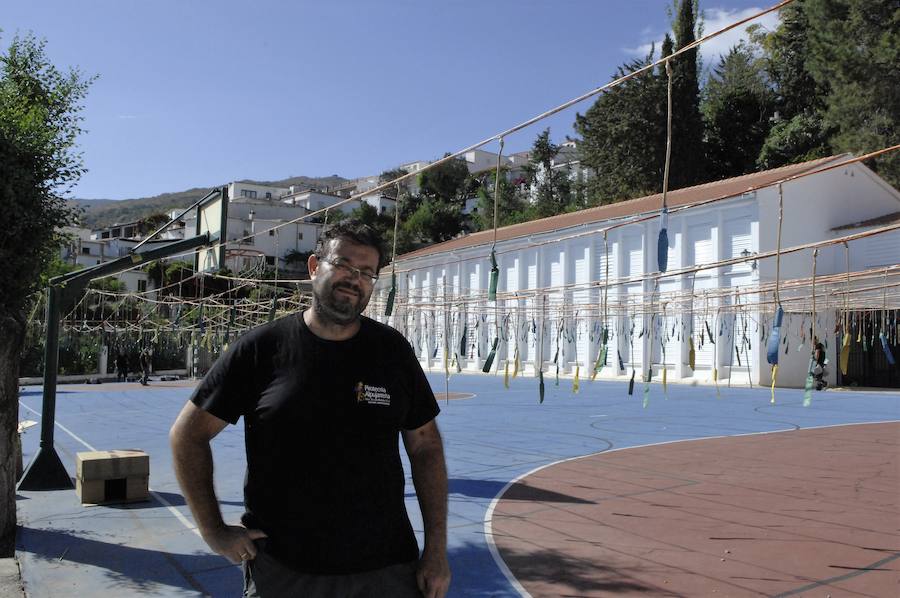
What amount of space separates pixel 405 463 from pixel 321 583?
7.50 metres

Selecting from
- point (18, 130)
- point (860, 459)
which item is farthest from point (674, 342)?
point (18, 130)

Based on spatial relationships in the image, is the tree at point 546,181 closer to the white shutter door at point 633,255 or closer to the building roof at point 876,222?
the white shutter door at point 633,255

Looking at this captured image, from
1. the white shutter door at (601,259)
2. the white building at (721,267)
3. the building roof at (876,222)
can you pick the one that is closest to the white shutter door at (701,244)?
the white building at (721,267)

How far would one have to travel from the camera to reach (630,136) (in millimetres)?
39438

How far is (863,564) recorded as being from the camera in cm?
530

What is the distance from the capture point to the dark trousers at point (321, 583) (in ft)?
7.20

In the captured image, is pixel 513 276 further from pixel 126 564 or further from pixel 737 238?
pixel 126 564

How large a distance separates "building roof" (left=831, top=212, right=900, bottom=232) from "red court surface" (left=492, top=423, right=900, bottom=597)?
1576 cm

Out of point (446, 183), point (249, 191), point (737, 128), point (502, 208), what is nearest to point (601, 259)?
point (737, 128)

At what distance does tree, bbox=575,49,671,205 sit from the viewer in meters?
38.8

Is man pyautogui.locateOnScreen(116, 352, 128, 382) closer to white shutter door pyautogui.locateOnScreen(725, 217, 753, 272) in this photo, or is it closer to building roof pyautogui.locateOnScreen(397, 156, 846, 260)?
building roof pyautogui.locateOnScreen(397, 156, 846, 260)

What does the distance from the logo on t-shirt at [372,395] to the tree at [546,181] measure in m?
47.5

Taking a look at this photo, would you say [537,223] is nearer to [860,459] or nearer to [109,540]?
[860,459]

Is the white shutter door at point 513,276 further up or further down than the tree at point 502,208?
further down
